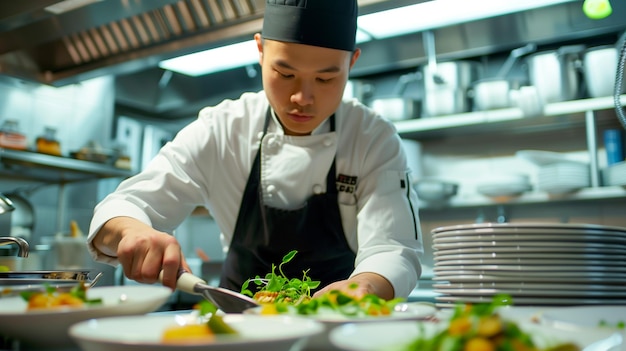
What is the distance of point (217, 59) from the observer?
11.3ft

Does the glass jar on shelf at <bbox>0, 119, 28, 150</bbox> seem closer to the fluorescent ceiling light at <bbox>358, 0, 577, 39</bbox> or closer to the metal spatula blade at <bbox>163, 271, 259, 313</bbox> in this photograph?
the fluorescent ceiling light at <bbox>358, 0, 577, 39</bbox>

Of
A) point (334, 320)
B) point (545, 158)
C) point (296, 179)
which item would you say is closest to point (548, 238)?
point (334, 320)

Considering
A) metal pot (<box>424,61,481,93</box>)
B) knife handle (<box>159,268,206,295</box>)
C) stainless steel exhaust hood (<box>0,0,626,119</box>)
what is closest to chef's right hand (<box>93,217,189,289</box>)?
knife handle (<box>159,268,206,295</box>)

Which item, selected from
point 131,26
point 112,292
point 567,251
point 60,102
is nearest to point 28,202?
point 60,102

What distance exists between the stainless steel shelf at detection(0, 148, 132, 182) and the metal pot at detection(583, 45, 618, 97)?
2.98 meters

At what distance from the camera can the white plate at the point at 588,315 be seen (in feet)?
2.38

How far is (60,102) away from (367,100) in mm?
2222

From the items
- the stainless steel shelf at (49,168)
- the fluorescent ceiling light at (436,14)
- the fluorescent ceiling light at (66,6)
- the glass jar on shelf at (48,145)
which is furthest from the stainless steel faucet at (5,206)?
the glass jar on shelf at (48,145)

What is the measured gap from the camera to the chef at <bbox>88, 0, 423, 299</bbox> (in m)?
1.49

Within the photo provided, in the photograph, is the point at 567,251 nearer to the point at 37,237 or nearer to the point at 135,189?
the point at 135,189

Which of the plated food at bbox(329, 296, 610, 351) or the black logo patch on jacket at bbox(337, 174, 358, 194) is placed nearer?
the plated food at bbox(329, 296, 610, 351)

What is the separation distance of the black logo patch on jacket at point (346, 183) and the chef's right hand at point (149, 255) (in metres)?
0.66

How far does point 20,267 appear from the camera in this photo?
189 centimetres

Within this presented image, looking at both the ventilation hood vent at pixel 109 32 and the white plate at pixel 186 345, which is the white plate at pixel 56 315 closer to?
the white plate at pixel 186 345
